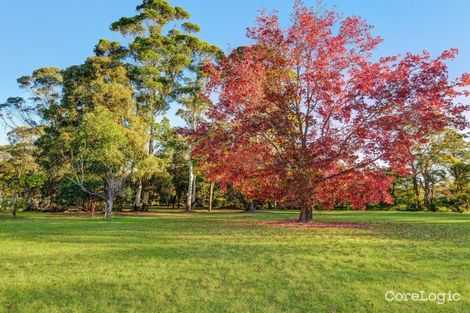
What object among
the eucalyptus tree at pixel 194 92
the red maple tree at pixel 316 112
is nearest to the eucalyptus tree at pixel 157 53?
the eucalyptus tree at pixel 194 92

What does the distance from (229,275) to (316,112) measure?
11479mm

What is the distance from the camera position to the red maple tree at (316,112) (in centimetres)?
1444

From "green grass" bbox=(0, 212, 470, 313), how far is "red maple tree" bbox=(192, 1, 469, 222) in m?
5.79

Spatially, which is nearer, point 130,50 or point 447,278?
point 447,278

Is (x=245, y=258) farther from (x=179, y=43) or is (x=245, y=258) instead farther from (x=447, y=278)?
(x=179, y=43)

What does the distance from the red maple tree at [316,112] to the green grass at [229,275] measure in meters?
5.79

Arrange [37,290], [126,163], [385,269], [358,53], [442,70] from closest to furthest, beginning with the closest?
1. [37,290]
2. [385,269]
3. [442,70]
4. [358,53]
5. [126,163]

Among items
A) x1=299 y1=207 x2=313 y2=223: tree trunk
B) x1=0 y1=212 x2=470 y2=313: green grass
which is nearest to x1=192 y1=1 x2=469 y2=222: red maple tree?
x1=299 y1=207 x2=313 y2=223: tree trunk

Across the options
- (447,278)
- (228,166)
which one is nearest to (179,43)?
(228,166)

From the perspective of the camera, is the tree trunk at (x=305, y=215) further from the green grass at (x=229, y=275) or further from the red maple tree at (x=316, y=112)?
the green grass at (x=229, y=275)

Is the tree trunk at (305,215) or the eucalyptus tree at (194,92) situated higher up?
the eucalyptus tree at (194,92)

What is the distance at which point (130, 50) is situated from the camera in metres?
31.7

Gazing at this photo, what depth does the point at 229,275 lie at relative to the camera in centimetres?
622

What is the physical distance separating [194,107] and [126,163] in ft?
39.1
